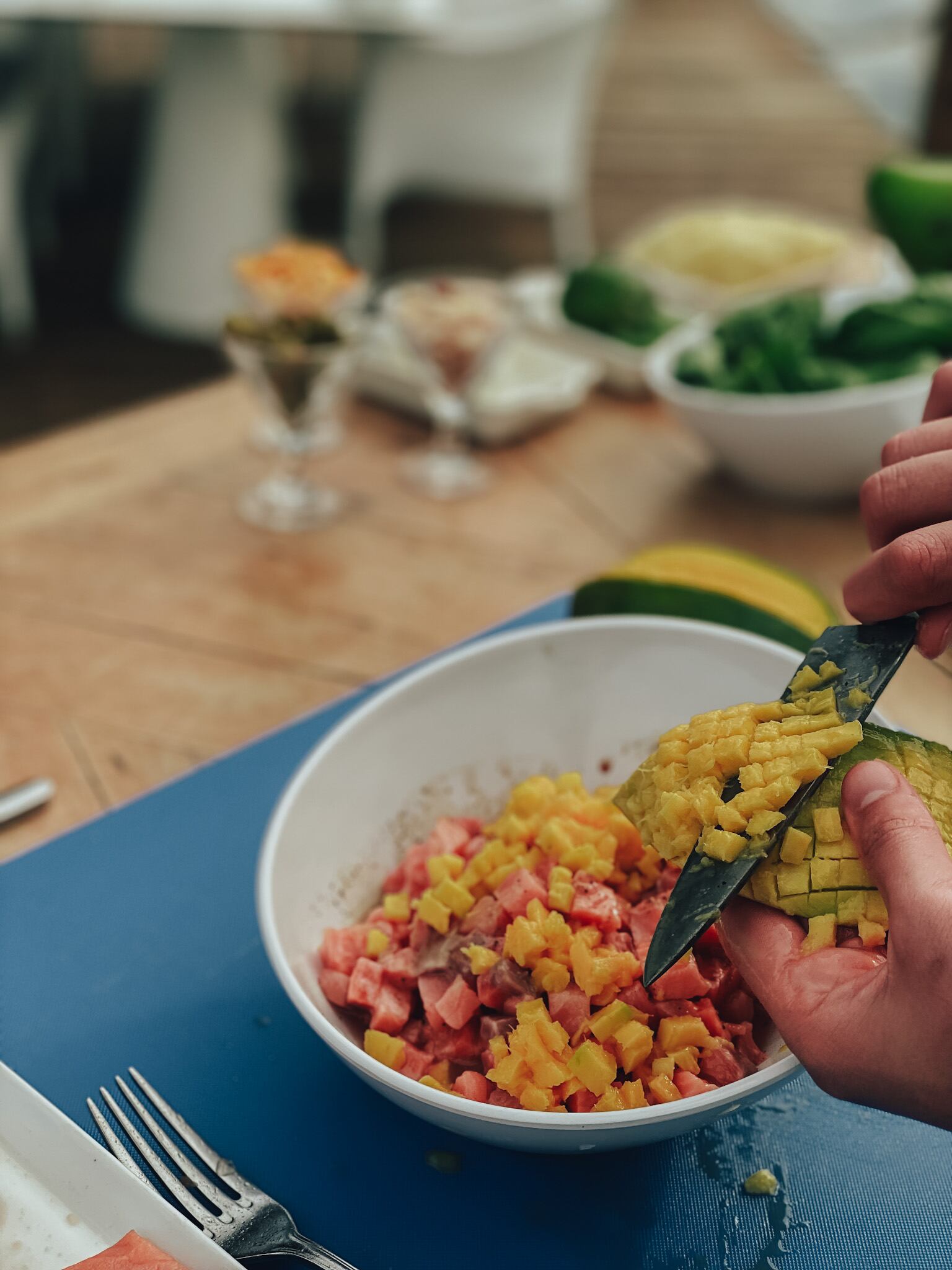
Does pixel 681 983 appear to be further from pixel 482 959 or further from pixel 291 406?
pixel 291 406

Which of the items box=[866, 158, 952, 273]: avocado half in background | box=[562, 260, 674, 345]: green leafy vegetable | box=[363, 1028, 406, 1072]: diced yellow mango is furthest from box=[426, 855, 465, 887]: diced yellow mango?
box=[866, 158, 952, 273]: avocado half in background

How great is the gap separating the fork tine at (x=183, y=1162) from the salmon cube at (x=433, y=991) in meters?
0.15

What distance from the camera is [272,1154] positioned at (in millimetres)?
688

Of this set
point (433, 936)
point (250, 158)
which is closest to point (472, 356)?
point (433, 936)

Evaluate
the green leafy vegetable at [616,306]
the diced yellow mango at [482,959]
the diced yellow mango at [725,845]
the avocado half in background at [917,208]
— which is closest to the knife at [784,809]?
the diced yellow mango at [725,845]

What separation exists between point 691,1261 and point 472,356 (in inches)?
44.4

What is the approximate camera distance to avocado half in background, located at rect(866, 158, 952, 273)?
1819mm

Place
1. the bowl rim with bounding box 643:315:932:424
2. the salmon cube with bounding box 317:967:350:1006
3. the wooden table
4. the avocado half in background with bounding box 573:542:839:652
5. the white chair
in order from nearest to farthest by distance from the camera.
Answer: the salmon cube with bounding box 317:967:350:1006, the avocado half in background with bounding box 573:542:839:652, the wooden table, the bowl rim with bounding box 643:315:932:424, the white chair

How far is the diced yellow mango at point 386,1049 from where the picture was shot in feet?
2.19

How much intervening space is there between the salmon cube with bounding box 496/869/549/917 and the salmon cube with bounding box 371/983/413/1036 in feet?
0.28

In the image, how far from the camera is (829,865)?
1.97 ft

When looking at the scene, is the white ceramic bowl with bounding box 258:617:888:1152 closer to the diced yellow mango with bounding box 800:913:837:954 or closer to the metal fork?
the metal fork

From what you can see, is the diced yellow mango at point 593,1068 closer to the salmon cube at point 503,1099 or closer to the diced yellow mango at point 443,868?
the salmon cube at point 503,1099

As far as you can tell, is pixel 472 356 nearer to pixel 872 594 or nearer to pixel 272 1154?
pixel 872 594
